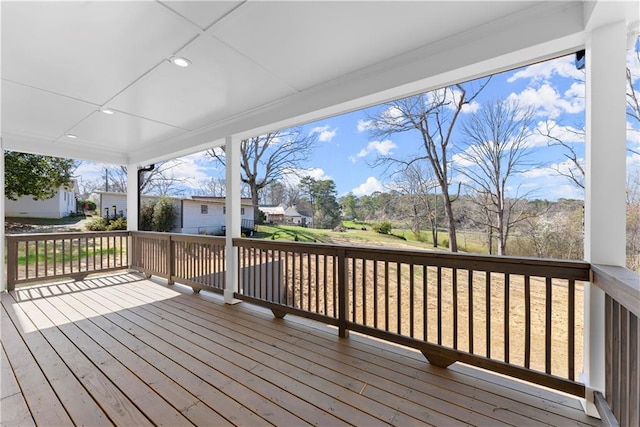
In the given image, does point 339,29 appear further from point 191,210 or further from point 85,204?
point 85,204

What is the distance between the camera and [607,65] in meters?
1.53

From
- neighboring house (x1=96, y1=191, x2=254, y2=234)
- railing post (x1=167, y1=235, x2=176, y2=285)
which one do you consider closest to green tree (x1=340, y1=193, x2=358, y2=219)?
neighboring house (x1=96, y1=191, x2=254, y2=234)

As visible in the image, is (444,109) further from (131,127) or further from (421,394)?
(131,127)

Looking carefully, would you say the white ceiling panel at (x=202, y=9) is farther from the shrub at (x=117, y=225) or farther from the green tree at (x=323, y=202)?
the shrub at (x=117, y=225)

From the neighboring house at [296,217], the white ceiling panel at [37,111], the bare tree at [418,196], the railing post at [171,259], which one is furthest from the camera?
the neighboring house at [296,217]

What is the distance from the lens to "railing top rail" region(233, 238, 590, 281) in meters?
1.64

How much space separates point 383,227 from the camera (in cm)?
550

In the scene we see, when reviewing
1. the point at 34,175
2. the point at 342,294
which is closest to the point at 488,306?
the point at 342,294

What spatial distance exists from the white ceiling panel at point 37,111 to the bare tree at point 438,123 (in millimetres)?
4703

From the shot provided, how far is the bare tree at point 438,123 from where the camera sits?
191 inches

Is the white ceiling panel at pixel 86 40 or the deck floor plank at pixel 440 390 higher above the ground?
the white ceiling panel at pixel 86 40

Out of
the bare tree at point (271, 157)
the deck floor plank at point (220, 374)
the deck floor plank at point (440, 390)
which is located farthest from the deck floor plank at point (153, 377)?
the bare tree at point (271, 157)

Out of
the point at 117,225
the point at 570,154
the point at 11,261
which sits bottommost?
the point at 11,261

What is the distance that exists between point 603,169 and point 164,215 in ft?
33.5
